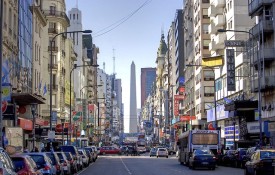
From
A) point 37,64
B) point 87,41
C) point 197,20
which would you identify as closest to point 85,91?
point 87,41

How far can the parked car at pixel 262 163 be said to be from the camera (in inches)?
1091

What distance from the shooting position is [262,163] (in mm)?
27969

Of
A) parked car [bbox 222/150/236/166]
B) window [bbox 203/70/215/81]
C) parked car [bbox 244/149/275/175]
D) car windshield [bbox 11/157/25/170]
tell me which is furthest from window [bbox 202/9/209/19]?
car windshield [bbox 11/157/25/170]

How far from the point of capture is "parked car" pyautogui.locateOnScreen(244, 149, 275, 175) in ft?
90.9

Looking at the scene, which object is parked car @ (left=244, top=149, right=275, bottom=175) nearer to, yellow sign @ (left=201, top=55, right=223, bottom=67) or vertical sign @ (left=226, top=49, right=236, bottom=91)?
vertical sign @ (left=226, top=49, right=236, bottom=91)

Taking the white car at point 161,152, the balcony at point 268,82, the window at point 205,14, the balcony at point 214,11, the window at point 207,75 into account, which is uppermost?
the window at point 205,14

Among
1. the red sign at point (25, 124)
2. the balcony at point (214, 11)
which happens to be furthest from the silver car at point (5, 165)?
the balcony at point (214, 11)

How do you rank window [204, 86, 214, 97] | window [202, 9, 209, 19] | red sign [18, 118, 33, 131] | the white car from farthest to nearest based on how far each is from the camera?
1. window [202, 9, 209, 19]
2. window [204, 86, 214, 97]
3. the white car
4. red sign [18, 118, 33, 131]

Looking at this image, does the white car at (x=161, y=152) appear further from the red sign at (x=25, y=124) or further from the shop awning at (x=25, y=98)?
the shop awning at (x=25, y=98)

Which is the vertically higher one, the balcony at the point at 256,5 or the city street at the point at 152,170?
the balcony at the point at 256,5

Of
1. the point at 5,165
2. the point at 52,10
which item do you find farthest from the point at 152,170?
the point at 52,10

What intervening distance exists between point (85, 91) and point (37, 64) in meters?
87.5

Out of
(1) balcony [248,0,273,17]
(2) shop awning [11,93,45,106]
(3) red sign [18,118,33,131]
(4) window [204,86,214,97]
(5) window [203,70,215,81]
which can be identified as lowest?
(3) red sign [18,118,33,131]

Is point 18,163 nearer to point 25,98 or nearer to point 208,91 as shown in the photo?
point 25,98
